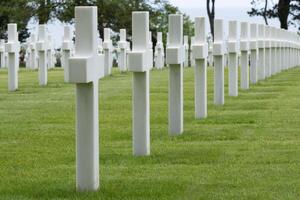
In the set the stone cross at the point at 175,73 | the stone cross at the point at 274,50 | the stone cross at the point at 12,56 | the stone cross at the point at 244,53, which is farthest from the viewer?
the stone cross at the point at 274,50

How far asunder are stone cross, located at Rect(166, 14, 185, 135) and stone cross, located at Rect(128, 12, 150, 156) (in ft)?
4.63

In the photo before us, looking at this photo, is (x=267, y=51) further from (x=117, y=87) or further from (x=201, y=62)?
(x=201, y=62)

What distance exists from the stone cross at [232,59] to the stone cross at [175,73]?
19.0 ft

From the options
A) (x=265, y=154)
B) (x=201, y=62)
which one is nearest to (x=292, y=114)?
(x=201, y=62)

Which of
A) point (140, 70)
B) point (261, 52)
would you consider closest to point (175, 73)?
point (140, 70)

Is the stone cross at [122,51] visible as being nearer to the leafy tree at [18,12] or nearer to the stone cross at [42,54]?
the stone cross at [42,54]

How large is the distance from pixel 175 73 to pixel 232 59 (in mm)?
6222

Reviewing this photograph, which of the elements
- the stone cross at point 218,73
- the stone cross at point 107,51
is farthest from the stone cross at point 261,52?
the stone cross at point 218,73

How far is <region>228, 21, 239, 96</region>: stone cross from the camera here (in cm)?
A: 1619

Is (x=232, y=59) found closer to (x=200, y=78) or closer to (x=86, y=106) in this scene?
(x=200, y=78)

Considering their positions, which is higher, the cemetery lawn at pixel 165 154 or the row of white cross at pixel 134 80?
the row of white cross at pixel 134 80

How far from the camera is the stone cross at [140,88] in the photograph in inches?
335

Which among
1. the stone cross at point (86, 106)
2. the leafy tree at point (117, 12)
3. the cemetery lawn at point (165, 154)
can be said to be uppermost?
the leafy tree at point (117, 12)

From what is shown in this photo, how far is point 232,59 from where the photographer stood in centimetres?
1623
